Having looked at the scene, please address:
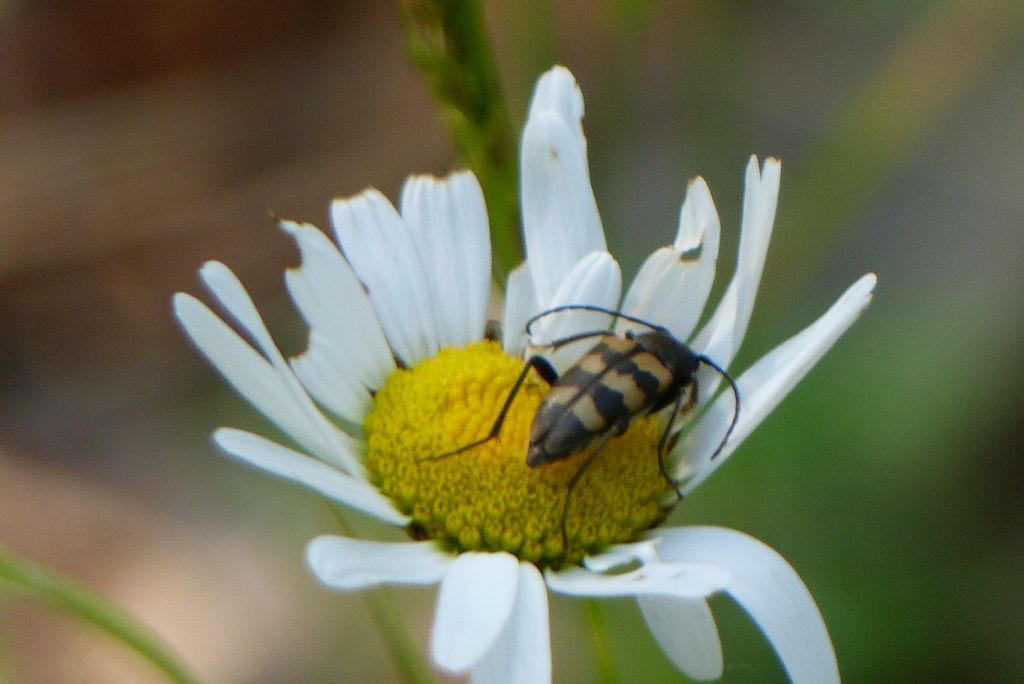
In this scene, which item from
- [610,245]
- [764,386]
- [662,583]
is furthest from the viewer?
[610,245]

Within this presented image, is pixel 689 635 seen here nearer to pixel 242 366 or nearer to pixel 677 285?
pixel 677 285

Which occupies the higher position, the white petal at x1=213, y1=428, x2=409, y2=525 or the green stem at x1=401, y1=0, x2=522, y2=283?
the green stem at x1=401, y1=0, x2=522, y2=283

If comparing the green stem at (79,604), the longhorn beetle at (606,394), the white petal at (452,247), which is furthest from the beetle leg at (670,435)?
the green stem at (79,604)

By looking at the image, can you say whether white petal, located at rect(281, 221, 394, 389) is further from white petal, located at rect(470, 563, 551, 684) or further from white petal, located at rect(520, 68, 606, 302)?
white petal, located at rect(470, 563, 551, 684)

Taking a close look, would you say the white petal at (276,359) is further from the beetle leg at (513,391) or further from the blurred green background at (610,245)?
the blurred green background at (610,245)

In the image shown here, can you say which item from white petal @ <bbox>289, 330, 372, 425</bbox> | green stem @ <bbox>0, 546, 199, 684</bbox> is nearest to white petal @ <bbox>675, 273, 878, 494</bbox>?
white petal @ <bbox>289, 330, 372, 425</bbox>

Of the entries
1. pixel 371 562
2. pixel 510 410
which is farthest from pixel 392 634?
pixel 510 410

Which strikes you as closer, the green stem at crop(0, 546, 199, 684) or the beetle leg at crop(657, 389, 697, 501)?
the green stem at crop(0, 546, 199, 684)
